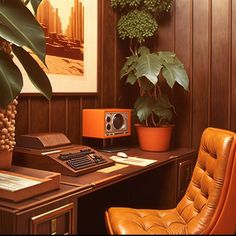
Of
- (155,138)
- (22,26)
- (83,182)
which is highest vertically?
(22,26)

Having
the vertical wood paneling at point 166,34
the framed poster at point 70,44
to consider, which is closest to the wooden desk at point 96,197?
the framed poster at point 70,44

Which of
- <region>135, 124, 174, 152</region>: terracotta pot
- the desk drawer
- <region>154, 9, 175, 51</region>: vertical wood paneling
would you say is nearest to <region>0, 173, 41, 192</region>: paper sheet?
the desk drawer

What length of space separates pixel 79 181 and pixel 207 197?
2.11 ft

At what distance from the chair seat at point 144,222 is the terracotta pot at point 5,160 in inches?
22.4

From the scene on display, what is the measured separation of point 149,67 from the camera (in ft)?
7.79

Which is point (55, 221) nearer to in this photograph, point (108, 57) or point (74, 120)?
point (74, 120)

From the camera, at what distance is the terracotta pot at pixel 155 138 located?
258cm

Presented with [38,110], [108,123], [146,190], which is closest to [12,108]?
[38,110]

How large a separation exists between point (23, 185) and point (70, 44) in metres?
1.30

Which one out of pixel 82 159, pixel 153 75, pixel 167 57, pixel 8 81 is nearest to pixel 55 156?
pixel 82 159

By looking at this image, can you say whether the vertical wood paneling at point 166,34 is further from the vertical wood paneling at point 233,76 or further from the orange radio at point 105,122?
the orange radio at point 105,122

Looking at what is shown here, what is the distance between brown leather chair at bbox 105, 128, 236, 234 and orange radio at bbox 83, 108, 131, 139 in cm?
69

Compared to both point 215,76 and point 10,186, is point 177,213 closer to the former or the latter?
point 10,186

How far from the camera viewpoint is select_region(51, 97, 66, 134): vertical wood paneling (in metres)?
2.33
